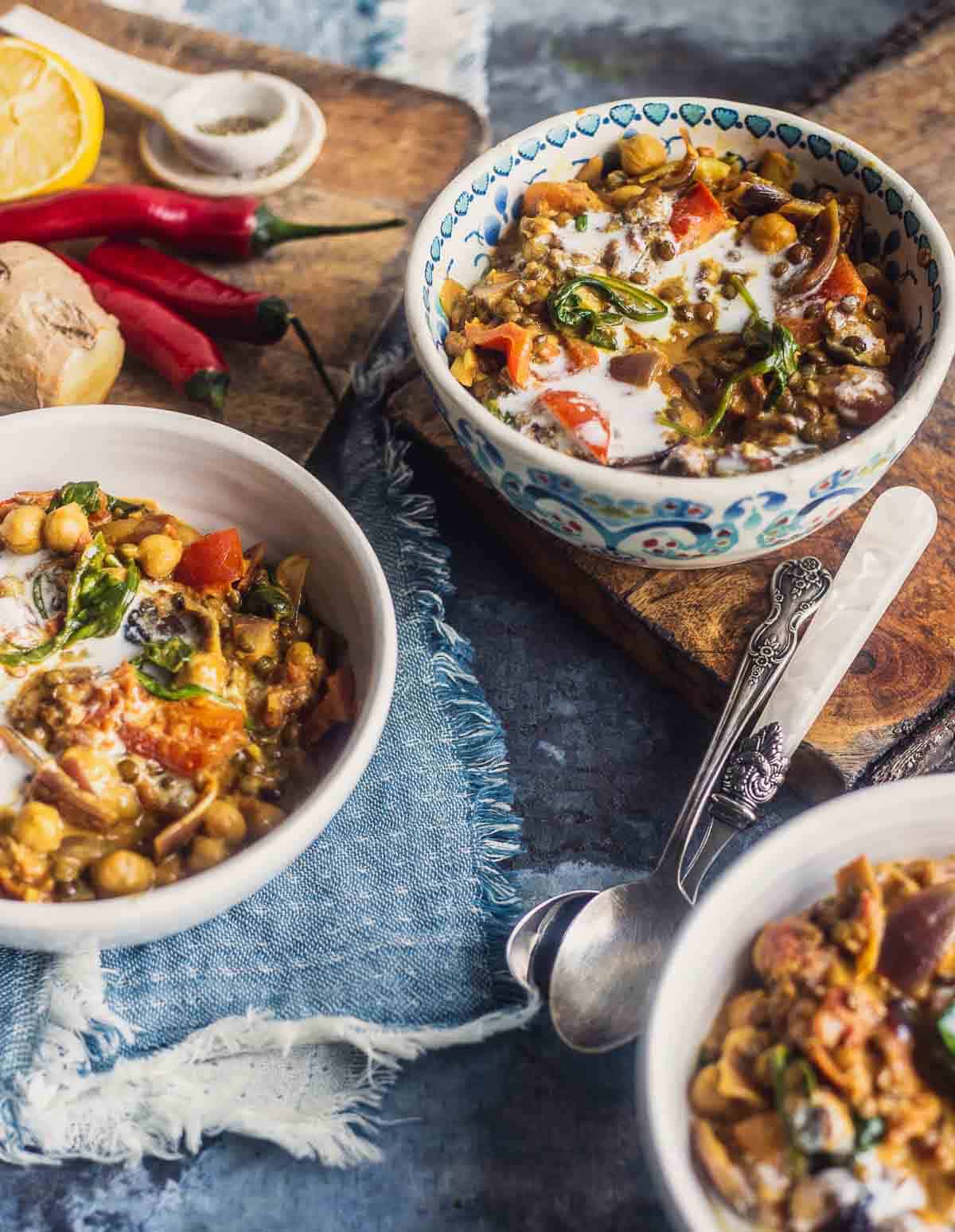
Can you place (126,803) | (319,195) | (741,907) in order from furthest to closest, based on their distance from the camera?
(319,195) < (126,803) < (741,907)

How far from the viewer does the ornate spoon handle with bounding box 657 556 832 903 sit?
2.91 m

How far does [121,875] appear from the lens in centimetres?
257

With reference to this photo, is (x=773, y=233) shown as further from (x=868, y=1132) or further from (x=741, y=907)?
(x=868, y=1132)

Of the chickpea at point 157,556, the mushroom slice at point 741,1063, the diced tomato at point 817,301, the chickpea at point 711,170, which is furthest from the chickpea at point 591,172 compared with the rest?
the mushroom slice at point 741,1063

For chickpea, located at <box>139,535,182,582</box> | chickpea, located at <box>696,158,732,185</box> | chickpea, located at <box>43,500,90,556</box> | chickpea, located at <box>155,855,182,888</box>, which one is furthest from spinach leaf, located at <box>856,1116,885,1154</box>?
chickpea, located at <box>696,158,732,185</box>

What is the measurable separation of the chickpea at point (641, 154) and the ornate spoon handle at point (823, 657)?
1150 mm

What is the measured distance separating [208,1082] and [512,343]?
6.12 ft

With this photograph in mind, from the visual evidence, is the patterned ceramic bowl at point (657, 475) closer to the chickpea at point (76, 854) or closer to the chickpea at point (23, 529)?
the chickpea at point (23, 529)

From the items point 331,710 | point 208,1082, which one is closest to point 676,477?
point 331,710

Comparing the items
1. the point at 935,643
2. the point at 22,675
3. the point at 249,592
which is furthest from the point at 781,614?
the point at 22,675

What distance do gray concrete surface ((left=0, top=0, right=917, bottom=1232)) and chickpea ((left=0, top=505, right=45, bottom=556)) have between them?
3.88 feet

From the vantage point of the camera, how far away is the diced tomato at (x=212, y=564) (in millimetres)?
3014

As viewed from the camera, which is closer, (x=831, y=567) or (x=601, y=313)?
(x=601, y=313)

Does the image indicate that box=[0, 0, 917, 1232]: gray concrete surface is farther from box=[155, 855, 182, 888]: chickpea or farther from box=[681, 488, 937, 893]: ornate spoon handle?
box=[155, 855, 182, 888]: chickpea
